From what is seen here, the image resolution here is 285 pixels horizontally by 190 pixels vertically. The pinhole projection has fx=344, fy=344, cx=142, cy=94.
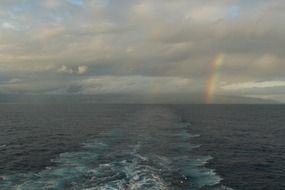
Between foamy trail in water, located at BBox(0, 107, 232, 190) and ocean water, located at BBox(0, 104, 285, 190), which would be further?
ocean water, located at BBox(0, 104, 285, 190)

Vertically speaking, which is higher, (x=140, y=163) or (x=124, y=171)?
(x=140, y=163)

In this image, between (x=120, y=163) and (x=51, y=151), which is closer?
(x=120, y=163)

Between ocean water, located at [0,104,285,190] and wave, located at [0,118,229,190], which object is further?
ocean water, located at [0,104,285,190]

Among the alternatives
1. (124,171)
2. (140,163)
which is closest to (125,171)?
(124,171)

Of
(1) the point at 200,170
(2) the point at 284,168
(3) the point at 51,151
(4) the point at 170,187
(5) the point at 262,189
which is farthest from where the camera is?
(3) the point at 51,151

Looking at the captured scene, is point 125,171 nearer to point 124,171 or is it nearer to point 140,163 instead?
point 124,171

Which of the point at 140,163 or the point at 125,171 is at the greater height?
the point at 140,163

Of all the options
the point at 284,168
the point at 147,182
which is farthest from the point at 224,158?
the point at 147,182

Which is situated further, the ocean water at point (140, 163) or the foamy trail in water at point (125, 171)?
the ocean water at point (140, 163)

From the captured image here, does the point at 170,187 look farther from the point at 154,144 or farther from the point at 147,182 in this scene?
the point at 154,144

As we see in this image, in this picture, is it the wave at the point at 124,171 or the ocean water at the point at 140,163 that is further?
the ocean water at the point at 140,163

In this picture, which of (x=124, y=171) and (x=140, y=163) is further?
(x=140, y=163)
